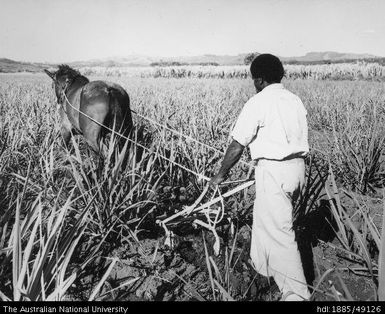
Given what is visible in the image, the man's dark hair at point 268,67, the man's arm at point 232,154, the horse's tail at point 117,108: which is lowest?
the man's arm at point 232,154

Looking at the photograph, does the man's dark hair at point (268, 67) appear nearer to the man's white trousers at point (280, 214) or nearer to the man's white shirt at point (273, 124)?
the man's white shirt at point (273, 124)

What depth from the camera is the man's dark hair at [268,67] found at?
208 cm

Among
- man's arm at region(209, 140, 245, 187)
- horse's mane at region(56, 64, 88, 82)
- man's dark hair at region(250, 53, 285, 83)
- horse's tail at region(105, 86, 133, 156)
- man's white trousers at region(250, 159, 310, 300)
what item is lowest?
man's white trousers at region(250, 159, 310, 300)

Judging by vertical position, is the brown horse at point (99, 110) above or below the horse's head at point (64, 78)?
below

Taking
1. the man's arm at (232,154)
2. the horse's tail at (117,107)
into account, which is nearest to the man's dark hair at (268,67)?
the man's arm at (232,154)

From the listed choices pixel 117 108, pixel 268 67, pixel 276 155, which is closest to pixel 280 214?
pixel 276 155

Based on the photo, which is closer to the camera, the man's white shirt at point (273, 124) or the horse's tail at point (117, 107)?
the man's white shirt at point (273, 124)

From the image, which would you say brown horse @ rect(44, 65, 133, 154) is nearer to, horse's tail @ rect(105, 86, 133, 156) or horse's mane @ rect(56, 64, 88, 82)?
horse's tail @ rect(105, 86, 133, 156)

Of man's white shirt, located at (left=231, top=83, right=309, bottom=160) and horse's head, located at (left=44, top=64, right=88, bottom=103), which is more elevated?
horse's head, located at (left=44, top=64, right=88, bottom=103)

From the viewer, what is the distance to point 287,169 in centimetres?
208

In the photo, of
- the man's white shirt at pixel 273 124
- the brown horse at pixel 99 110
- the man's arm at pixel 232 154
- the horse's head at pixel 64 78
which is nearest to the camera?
the man's white shirt at pixel 273 124

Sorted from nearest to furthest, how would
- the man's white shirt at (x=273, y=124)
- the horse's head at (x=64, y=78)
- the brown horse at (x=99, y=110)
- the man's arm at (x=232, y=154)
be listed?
the man's white shirt at (x=273, y=124) < the man's arm at (x=232, y=154) < the brown horse at (x=99, y=110) < the horse's head at (x=64, y=78)

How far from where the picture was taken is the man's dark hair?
2.08 meters

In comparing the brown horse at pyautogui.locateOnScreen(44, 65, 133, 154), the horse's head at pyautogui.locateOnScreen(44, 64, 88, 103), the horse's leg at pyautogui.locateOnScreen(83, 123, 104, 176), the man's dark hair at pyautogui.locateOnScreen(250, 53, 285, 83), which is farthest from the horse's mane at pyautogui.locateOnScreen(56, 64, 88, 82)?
the man's dark hair at pyautogui.locateOnScreen(250, 53, 285, 83)
